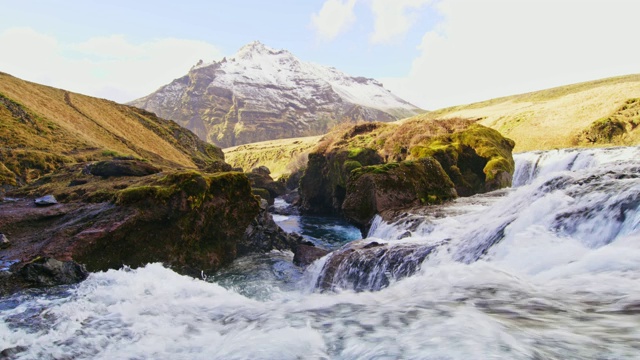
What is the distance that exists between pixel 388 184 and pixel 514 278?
12322mm

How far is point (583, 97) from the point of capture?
6219 cm

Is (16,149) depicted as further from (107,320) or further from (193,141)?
(193,141)

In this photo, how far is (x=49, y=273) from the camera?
8.94 meters

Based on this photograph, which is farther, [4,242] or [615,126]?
[615,126]

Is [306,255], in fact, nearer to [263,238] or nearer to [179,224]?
[263,238]

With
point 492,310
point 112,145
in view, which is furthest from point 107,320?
point 112,145

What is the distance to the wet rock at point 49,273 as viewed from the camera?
28.5ft

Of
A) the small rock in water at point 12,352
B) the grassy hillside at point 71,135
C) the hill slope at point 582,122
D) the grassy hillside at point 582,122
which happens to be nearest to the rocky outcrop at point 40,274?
the small rock in water at point 12,352

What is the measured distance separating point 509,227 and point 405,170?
10.2 m

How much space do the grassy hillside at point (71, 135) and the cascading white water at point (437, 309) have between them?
57.4 feet

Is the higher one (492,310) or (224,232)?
(492,310)

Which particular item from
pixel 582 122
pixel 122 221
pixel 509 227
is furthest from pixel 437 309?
pixel 582 122

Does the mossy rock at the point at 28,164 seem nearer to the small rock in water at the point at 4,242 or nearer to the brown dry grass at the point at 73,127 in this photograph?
the brown dry grass at the point at 73,127

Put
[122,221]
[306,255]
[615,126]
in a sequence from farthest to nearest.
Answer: [615,126] → [306,255] → [122,221]
